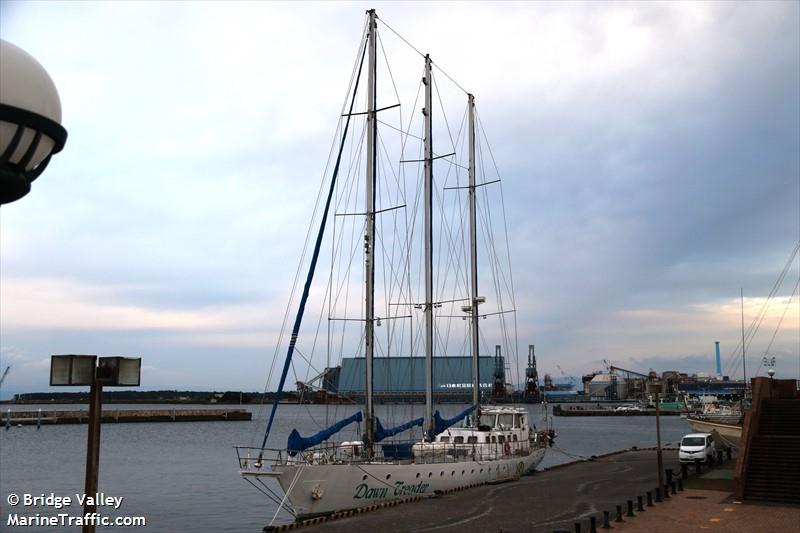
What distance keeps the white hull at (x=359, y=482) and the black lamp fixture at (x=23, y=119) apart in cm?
2184

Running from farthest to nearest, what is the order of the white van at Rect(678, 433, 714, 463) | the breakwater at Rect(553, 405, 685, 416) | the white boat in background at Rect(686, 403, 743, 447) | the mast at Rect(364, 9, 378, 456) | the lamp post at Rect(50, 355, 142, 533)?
the breakwater at Rect(553, 405, 685, 416), the white boat in background at Rect(686, 403, 743, 447), the white van at Rect(678, 433, 714, 463), the mast at Rect(364, 9, 378, 456), the lamp post at Rect(50, 355, 142, 533)

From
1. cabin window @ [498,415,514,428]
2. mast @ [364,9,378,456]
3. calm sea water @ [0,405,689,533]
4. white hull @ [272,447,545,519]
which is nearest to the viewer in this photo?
white hull @ [272,447,545,519]

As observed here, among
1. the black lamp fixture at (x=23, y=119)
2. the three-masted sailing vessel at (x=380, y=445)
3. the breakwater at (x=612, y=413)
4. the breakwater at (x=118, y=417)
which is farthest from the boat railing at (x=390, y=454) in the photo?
the breakwater at (x=612, y=413)

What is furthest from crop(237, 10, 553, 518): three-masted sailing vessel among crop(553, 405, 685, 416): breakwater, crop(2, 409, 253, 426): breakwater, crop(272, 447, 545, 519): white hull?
crop(553, 405, 685, 416): breakwater

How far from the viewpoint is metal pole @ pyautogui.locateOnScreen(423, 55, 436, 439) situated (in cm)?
3700

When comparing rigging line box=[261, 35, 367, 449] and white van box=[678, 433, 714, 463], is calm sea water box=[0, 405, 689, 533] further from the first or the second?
white van box=[678, 433, 714, 463]

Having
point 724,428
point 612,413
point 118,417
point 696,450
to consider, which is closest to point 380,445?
point 696,450

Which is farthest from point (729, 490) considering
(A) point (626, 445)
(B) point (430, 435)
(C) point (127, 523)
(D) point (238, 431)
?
(D) point (238, 431)

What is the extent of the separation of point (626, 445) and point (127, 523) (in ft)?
219

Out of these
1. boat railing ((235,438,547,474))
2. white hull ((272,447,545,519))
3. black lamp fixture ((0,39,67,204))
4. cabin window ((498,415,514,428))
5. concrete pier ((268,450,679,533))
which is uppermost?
black lamp fixture ((0,39,67,204))

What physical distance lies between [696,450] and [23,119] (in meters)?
38.8

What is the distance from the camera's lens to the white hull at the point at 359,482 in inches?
1021

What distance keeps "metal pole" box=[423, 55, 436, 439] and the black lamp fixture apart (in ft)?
105

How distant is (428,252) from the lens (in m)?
39.4
